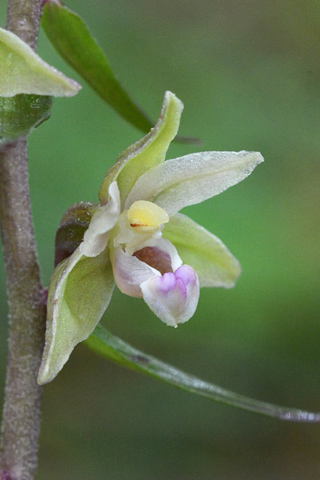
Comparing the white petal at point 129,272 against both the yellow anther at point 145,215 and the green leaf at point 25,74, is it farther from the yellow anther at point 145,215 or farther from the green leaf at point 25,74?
the green leaf at point 25,74

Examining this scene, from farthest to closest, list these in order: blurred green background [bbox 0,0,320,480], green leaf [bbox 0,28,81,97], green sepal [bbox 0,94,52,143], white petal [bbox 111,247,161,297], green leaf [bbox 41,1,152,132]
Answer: blurred green background [bbox 0,0,320,480] → green leaf [bbox 41,1,152,132] → white petal [bbox 111,247,161,297] → green sepal [bbox 0,94,52,143] → green leaf [bbox 0,28,81,97]

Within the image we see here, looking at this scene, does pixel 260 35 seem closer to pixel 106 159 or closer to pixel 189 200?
pixel 106 159

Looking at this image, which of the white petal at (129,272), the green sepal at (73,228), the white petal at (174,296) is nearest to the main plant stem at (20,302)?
the green sepal at (73,228)

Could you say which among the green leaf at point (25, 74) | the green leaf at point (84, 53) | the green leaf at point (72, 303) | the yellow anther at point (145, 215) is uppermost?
the green leaf at point (25, 74)

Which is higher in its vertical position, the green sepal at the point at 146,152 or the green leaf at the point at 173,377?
the green sepal at the point at 146,152

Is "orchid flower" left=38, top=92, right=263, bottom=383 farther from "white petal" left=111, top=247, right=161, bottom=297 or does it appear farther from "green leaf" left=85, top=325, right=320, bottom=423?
"green leaf" left=85, top=325, right=320, bottom=423

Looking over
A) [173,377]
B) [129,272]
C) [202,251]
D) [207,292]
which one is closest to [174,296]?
[129,272]

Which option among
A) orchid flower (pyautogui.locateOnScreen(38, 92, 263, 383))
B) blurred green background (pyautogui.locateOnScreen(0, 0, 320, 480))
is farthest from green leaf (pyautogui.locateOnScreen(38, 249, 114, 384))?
blurred green background (pyautogui.locateOnScreen(0, 0, 320, 480))

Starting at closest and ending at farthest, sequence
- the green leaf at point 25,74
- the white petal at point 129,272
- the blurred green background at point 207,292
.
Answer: the green leaf at point 25,74 < the white petal at point 129,272 < the blurred green background at point 207,292
